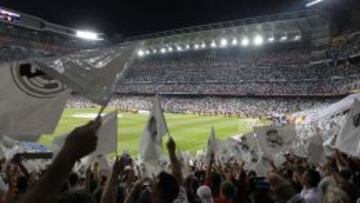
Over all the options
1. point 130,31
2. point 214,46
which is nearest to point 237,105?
point 214,46

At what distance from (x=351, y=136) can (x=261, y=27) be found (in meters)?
57.9

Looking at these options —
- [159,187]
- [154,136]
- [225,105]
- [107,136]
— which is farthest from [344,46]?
[159,187]

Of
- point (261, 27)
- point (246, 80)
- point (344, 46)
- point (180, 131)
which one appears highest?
point (261, 27)

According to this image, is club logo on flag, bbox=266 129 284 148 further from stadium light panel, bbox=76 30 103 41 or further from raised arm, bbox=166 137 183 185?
stadium light panel, bbox=76 30 103 41

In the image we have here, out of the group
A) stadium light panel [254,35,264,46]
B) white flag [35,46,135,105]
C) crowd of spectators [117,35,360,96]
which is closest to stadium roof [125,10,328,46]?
stadium light panel [254,35,264,46]

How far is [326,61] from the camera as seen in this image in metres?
59.1

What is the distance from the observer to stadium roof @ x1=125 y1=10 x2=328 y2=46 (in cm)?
6134

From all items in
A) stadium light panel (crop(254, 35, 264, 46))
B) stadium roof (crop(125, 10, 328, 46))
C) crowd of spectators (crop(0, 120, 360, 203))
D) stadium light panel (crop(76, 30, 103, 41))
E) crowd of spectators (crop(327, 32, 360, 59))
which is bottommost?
crowd of spectators (crop(0, 120, 360, 203))

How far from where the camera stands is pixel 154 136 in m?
8.98

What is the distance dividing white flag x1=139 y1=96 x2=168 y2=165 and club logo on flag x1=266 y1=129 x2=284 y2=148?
12.6 ft

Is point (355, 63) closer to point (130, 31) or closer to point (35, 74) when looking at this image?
point (130, 31)

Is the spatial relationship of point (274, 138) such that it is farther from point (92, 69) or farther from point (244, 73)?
point (244, 73)

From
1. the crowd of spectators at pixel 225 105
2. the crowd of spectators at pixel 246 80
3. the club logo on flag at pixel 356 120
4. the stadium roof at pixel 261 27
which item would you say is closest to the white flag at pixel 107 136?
the club logo on flag at pixel 356 120

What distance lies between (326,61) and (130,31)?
4108cm
